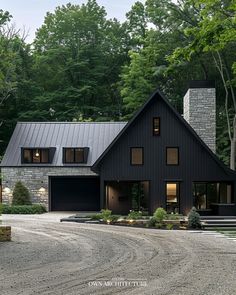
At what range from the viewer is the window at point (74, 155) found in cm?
3619

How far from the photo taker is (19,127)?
38.5 metres

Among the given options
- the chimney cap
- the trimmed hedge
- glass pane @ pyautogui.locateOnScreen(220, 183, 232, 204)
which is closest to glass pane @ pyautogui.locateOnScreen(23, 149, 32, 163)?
the trimmed hedge

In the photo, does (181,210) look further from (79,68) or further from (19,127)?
(79,68)

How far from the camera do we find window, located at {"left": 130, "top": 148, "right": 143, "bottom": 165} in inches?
1251

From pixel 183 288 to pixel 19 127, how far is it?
30646 millimetres

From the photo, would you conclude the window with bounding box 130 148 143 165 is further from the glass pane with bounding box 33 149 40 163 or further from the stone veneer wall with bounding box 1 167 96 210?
the glass pane with bounding box 33 149 40 163

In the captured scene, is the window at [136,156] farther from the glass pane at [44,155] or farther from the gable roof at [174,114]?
the glass pane at [44,155]

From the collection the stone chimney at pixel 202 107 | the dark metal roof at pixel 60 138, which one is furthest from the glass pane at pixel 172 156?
the dark metal roof at pixel 60 138

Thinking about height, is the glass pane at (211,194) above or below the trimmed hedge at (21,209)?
above

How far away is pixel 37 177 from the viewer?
35875 mm

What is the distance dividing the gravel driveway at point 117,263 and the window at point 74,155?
15734 mm

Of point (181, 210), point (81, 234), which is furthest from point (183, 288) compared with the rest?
point (181, 210)

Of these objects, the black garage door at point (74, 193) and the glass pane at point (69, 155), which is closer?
the glass pane at point (69, 155)

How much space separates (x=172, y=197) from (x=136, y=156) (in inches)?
144
